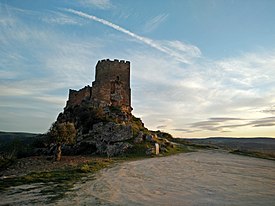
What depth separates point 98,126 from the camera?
34188 millimetres

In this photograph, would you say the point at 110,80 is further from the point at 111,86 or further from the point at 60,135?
the point at 60,135

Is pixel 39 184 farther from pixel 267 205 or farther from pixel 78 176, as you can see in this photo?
pixel 267 205

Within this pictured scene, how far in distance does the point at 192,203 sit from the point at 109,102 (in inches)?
1310

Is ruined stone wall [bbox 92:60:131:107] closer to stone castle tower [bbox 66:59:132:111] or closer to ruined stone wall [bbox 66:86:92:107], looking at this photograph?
stone castle tower [bbox 66:59:132:111]

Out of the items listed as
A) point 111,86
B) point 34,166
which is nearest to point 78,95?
point 111,86

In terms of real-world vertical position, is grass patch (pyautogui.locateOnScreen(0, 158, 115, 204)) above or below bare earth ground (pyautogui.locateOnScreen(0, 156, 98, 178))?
below

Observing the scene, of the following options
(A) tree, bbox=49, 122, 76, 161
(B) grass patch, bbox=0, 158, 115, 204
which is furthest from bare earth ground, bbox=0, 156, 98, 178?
(B) grass patch, bbox=0, 158, 115, 204

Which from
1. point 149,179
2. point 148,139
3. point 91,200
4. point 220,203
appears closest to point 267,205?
point 220,203

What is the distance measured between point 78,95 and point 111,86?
717 cm

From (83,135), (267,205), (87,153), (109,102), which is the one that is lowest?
(267,205)

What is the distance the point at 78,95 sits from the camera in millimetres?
44312

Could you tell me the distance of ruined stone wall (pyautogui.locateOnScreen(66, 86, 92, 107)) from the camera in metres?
42.4

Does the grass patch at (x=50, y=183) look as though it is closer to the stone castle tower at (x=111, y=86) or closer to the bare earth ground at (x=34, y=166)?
the bare earth ground at (x=34, y=166)

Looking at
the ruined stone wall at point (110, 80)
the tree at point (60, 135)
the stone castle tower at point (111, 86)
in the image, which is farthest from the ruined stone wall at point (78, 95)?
the tree at point (60, 135)
